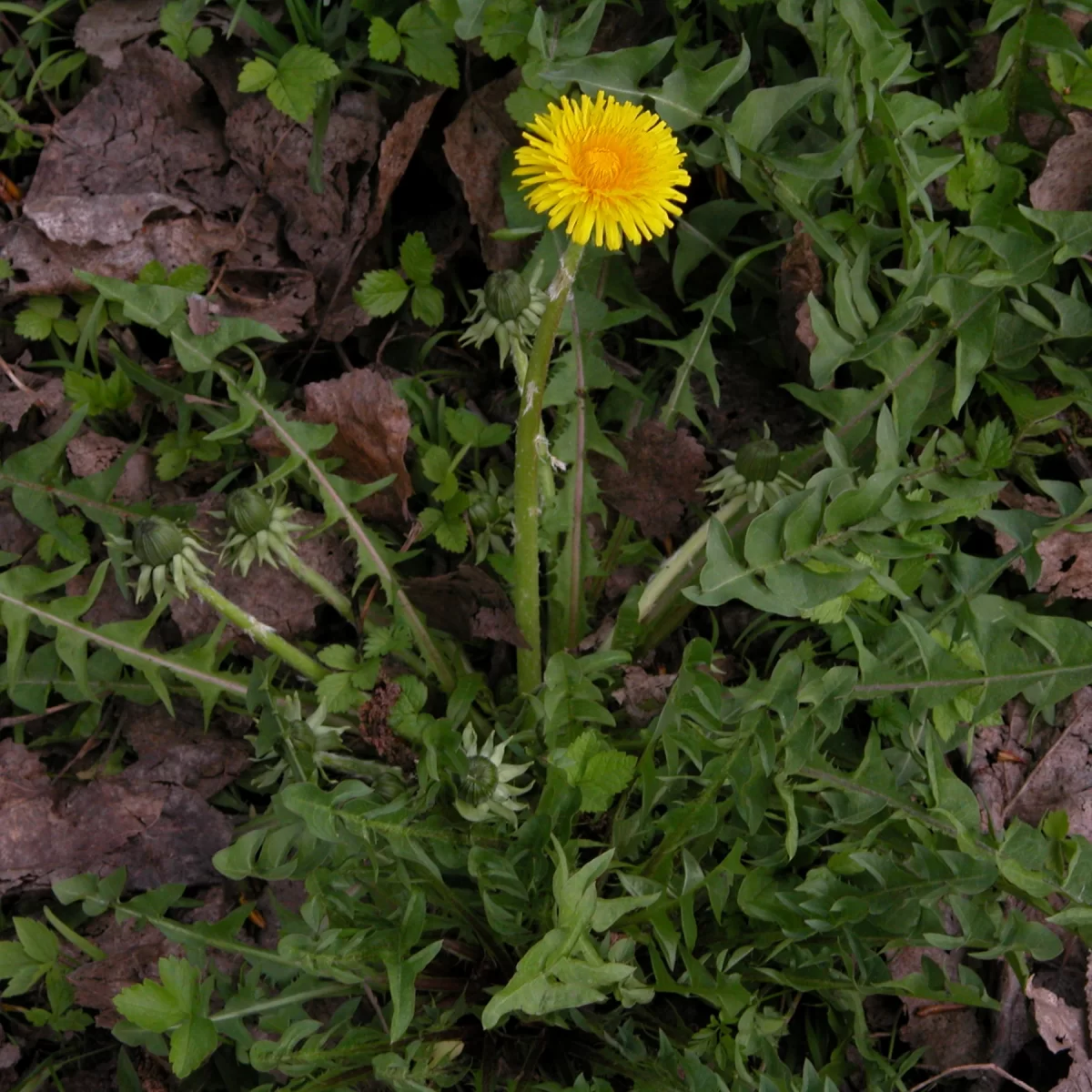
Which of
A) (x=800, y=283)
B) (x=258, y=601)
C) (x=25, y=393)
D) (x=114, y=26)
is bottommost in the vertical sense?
(x=258, y=601)

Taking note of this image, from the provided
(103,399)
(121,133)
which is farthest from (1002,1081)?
(121,133)

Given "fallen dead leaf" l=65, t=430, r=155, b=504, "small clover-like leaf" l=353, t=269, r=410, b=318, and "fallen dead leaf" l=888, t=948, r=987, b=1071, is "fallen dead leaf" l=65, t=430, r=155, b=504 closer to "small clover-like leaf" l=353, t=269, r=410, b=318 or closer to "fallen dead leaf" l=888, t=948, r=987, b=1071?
"small clover-like leaf" l=353, t=269, r=410, b=318

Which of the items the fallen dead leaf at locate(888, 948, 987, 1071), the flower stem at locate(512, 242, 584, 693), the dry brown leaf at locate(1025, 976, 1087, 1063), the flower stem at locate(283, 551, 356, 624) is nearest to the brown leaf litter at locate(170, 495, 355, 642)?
the flower stem at locate(283, 551, 356, 624)

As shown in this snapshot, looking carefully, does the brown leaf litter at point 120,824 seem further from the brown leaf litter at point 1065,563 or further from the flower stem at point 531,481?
the brown leaf litter at point 1065,563

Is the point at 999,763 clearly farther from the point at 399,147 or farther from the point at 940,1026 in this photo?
the point at 399,147

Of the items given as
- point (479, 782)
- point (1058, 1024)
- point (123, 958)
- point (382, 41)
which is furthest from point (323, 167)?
point (1058, 1024)

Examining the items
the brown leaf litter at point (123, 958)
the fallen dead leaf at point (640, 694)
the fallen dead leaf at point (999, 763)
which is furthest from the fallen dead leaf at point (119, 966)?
the fallen dead leaf at point (999, 763)

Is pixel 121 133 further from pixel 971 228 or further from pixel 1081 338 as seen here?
pixel 1081 338
